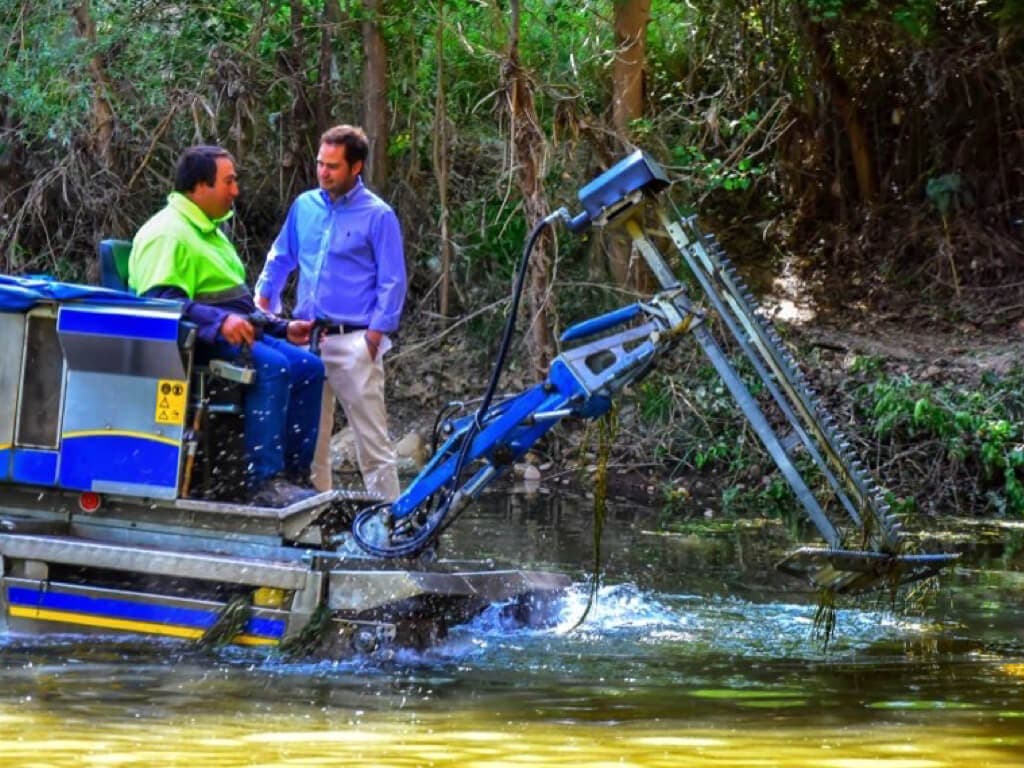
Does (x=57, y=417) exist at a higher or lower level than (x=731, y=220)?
lower

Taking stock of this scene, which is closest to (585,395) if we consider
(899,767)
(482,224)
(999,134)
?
(899,767)

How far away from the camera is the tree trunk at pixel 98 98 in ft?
45.6

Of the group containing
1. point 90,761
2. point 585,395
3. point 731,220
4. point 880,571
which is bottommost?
point 90,761

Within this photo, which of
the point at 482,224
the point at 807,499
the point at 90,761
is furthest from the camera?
the point at 482,224

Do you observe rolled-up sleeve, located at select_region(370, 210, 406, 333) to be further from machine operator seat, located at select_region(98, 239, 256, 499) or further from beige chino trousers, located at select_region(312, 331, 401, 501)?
machine operator seat, located at select_region(98, 239, 256, 499)

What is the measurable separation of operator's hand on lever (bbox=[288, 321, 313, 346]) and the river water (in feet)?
4.90

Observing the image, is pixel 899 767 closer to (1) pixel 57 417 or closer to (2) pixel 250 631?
(2) pixel 250 631

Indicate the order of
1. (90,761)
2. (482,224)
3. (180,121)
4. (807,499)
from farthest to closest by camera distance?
(180,121)
(482,224)
(807,499)
(90,761)

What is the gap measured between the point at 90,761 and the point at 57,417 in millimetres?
2487

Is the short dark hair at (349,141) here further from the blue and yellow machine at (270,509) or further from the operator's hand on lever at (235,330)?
the blue and yellow machine at (270,509)

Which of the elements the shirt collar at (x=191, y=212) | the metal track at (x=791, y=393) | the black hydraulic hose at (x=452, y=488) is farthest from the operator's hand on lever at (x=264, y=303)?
the metal track at (x=791, y=393)

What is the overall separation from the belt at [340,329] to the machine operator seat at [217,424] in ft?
3.36

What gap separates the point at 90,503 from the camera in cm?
756

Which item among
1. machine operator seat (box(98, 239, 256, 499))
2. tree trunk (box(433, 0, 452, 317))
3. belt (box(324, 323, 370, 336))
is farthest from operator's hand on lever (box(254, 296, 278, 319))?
tree trunk (box(433, 0, 452, 317))
